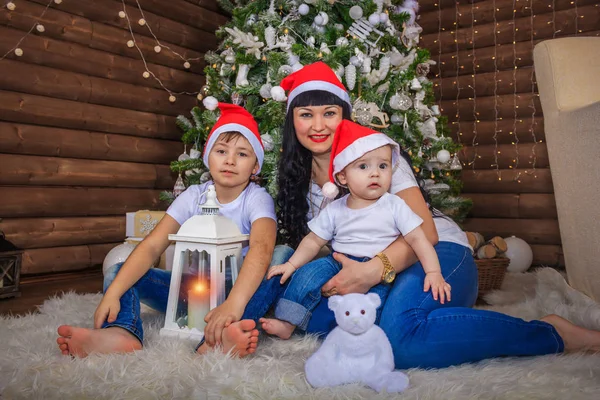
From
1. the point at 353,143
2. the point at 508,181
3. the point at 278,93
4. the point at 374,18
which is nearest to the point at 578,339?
the point at 353,143

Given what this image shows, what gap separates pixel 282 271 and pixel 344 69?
150 cm

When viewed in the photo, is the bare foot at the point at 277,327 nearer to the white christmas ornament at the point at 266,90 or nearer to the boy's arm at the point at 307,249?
the boy's arm at the point at 307,249

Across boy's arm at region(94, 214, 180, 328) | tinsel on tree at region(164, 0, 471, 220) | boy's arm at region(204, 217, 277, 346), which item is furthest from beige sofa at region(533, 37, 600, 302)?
boy's arm at region(94, 214, 180, 328)

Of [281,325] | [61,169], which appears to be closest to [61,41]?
[61,169]

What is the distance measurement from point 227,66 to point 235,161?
4.59 ft

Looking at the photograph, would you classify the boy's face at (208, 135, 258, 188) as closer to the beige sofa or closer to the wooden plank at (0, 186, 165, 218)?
the beige sofa

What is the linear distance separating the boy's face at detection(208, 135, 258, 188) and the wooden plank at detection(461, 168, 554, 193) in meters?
2.73

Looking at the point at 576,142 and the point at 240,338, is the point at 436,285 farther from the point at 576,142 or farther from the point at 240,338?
the point at 576,142

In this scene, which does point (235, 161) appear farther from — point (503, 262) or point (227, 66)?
point (503, 262)

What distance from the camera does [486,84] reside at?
410 centimetres

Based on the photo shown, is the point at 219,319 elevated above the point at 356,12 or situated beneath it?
situated beneath

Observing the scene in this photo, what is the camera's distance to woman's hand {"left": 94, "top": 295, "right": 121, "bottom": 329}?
5.16ft

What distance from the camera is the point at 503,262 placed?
2.94 meters

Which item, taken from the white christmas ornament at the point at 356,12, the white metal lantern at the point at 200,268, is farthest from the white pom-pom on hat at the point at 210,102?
the white metal lantern at the point at 200,268
